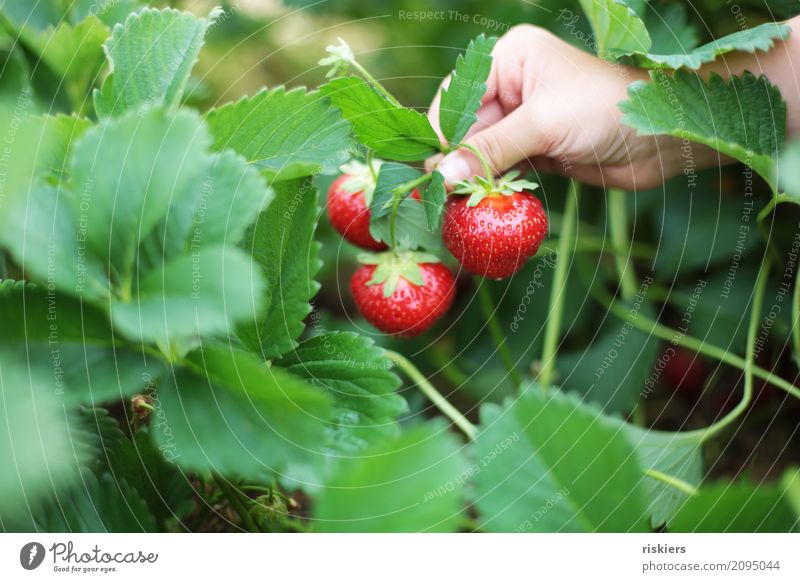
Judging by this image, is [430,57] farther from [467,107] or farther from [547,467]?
[547,467]

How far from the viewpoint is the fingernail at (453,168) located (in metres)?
0.46

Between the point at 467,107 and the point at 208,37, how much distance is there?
0.62 meters

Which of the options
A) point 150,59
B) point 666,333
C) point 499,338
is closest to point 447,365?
point 499,338

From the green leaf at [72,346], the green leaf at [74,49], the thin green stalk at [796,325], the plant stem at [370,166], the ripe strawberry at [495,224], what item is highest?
the green leaf at [74,49]

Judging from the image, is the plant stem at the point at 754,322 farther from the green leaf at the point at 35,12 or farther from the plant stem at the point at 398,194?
the green leaf at the point at 35,12

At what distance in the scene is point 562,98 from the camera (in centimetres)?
53

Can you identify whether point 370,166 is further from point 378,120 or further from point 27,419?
point 27,419

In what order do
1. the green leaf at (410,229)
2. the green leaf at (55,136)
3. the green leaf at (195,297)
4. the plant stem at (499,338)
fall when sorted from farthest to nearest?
1. the plant stem at (499,338)
2. the green leaf at (410,229)
3. the green leaf at (55,136)
4. the green leaf at (195,297)

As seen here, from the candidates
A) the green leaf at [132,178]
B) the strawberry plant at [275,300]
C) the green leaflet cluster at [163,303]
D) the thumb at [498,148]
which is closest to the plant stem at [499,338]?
the strawberry plant at [275,300]

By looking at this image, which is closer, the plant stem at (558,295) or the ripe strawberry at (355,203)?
the ripe strawberry at (355,203)

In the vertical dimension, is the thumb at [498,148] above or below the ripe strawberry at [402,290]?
above

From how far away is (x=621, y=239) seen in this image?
0.74 metres

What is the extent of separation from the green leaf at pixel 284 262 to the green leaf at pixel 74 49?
0.62ft

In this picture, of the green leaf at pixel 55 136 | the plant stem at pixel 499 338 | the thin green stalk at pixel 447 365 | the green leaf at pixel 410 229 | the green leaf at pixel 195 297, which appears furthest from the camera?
the thin green stalk at pixel 447 365
